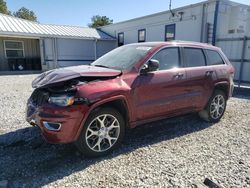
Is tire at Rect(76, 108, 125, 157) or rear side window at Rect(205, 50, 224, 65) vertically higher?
rear side window at Rect(205, 50, 224, 65)

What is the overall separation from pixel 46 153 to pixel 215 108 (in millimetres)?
3878

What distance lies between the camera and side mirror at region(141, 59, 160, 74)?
3641 mm

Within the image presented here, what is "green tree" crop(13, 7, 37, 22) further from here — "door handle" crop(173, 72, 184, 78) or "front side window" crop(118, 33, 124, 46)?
"door handle" crop(173, 72, 184, 78)

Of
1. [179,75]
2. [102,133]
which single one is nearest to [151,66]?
[179,75]

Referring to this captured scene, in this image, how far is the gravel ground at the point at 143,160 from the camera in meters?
2.83

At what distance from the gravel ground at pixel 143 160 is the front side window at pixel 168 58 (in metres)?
1.40

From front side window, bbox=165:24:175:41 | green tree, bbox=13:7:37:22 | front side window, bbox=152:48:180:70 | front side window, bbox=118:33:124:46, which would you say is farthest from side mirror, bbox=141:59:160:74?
green tree, bbox=13:7:37:22

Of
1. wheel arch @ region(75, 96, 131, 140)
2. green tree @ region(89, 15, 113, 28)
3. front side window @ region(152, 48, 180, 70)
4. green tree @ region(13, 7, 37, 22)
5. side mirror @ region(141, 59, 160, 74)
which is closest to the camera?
wheel arch @ region(75, 96, 131, 140)

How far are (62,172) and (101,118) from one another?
0.95 metres

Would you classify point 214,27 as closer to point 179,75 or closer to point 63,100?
point 179,75

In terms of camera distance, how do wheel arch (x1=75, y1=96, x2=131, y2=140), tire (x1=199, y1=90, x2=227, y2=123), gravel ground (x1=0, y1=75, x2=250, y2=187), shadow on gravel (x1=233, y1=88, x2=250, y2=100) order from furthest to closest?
shadow on gravel (x1=233, y1=88, x2=250, y2=100)
tire (x1=199, y1=90, x2=227, y2=123)
wheel arch (x1=75, y1=96, x2=131, y2=140)
gravel ground (x1=0, y1=75, x2=250, y2=187)

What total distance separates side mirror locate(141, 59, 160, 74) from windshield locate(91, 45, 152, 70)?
0.21 metres

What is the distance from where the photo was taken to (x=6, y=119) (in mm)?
5211

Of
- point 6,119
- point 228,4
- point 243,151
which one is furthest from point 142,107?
point 228,4
